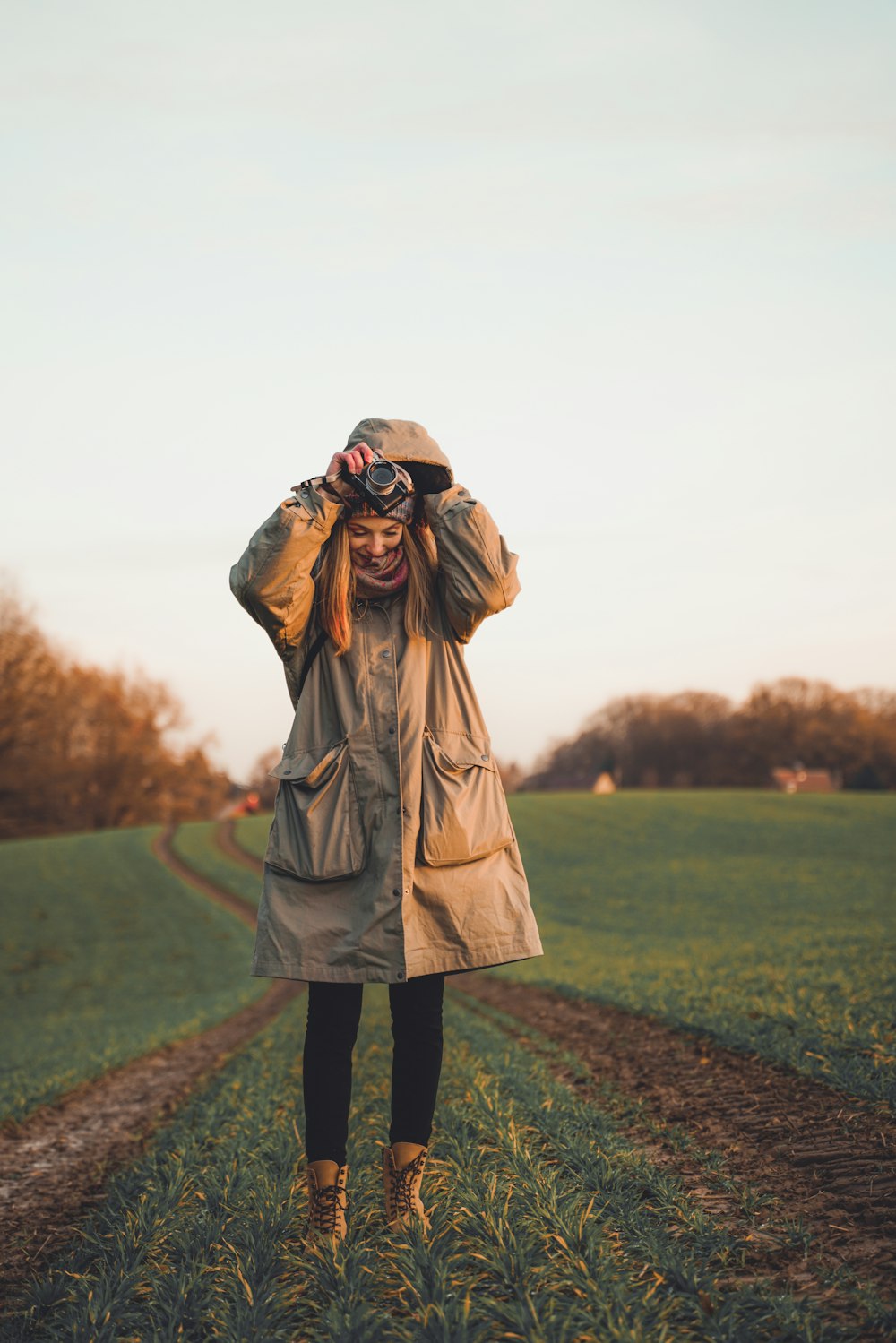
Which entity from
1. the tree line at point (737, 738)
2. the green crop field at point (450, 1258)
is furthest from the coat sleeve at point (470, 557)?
the tree line at point (737, 738)

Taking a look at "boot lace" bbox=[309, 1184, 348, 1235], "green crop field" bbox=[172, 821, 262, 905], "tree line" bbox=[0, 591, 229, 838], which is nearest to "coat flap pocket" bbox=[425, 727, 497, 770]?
"boot lace" bbox=[309, 1184, 348, 1235]

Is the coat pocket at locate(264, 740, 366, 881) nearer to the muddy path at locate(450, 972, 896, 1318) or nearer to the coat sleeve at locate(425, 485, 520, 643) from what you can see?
the coat sleeve at locate(425, 485, 520, 643)

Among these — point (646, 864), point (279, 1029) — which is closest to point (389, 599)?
point (279, 1029)

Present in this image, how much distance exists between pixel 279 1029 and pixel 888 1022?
6.61 meters

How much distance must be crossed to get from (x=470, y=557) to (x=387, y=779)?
84 cm

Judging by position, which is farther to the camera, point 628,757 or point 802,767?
point 628,757

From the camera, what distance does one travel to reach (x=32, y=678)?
138 feet

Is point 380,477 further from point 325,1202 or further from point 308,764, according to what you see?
point 325,1202

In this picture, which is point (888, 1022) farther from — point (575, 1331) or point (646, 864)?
point (646, 864)

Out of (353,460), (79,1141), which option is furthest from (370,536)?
(79,1141)

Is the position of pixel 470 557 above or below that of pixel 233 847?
above

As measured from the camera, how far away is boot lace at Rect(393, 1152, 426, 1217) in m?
3.21

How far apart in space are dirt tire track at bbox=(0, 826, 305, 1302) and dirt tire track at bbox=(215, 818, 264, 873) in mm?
24679

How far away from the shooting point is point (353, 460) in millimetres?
3412
